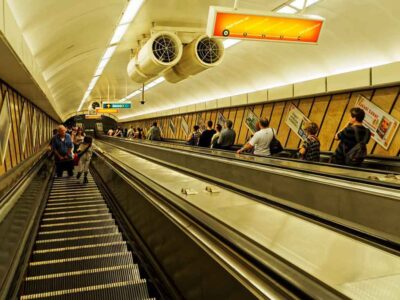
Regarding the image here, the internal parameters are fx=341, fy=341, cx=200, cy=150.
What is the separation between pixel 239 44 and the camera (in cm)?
938

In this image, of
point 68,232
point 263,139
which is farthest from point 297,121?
point 68,232

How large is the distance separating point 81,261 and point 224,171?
2.82 m

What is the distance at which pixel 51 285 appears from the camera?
3039mm

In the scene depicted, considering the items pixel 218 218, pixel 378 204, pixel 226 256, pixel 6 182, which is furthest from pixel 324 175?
pixel 6 182

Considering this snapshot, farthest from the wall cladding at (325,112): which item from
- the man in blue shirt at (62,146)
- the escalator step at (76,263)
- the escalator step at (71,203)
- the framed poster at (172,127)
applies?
the framed poster at (172,127)

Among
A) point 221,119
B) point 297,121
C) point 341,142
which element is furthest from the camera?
point 221,119

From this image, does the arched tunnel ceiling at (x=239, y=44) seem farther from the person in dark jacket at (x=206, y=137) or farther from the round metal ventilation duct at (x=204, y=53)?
the person in dark jacket at (x=206, y=137)

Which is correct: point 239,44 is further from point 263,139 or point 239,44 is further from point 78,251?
point 78,251

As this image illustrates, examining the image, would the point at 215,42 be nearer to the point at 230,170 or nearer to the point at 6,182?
the point at 230,170

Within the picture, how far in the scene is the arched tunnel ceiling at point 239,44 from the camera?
619 centimetres

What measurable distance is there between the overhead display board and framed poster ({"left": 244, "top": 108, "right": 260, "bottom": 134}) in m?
7.52

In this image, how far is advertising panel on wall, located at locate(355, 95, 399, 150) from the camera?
24.5ft

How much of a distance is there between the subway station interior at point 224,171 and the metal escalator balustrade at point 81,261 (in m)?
0.02

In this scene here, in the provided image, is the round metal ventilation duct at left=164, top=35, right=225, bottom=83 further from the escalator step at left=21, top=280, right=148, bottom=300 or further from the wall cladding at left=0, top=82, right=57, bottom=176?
the escalator step at left=21, top=280, right=148, bottom=300
